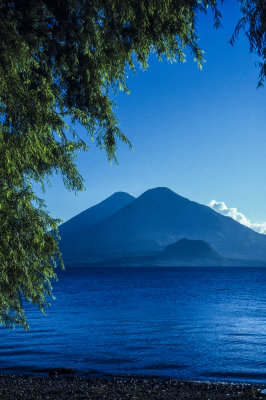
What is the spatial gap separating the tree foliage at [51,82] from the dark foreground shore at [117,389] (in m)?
6.47

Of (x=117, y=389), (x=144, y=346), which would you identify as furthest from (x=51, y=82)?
(x=144, y=346)

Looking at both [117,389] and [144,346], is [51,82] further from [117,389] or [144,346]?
[144,346]

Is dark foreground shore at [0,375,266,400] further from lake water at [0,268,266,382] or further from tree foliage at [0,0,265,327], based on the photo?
tree foliage at [0,0,265,327]

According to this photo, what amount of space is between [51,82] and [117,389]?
1307 cm

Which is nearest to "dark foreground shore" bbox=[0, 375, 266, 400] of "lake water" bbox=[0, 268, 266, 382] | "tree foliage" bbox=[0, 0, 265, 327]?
"lake water" bbox=[0, 268, 266, 382]

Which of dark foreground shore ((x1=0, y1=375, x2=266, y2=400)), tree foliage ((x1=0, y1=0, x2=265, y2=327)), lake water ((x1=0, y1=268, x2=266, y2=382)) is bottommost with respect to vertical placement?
lake water ((x1=0, y1=268, x2=266, y2=382))

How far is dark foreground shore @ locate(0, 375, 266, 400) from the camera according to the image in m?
15.6

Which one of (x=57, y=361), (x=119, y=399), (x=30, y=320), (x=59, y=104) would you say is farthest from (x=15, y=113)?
(x=30, y=320)

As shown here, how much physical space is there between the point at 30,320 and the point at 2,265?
1444 inches

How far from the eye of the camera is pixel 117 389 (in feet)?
56.6

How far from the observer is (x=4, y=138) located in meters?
8.71

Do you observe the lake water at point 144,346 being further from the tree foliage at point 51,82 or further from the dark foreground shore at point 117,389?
the tree foliage at point 51,82

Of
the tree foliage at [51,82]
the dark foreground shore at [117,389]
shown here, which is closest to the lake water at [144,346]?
the dark foreground shore at [117,389]

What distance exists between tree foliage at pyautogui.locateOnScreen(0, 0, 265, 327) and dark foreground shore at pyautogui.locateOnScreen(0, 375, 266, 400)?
6.47 m
